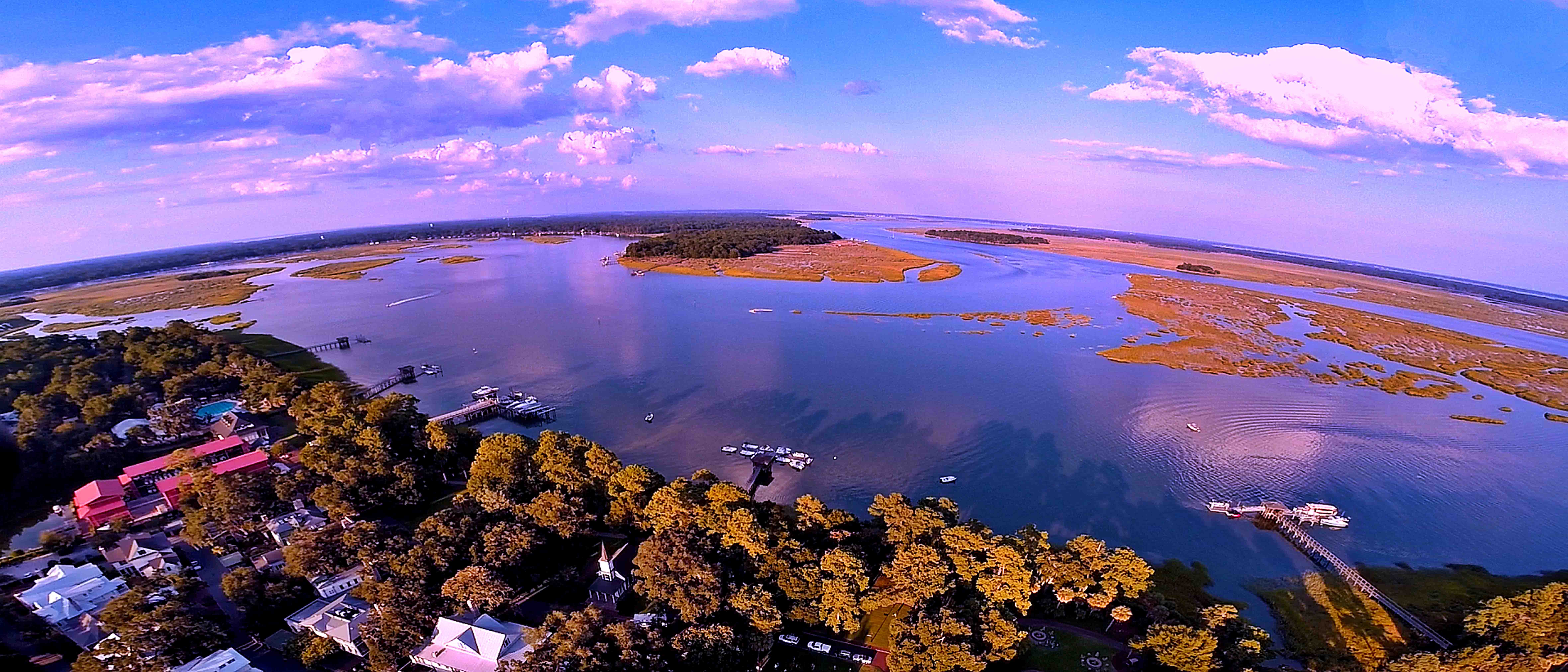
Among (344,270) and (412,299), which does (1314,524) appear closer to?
(412,299)

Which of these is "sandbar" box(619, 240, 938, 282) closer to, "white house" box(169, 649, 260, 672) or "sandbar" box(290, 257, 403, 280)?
"sandbar" box(290, 257, 403, 280)

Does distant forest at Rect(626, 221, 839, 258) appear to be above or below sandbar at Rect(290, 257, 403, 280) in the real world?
above

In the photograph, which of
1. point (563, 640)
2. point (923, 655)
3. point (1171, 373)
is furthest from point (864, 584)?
point (1171, 373)

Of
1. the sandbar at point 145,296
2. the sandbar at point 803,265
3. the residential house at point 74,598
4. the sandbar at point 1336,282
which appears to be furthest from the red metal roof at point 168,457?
the sandbar at point 1336,282

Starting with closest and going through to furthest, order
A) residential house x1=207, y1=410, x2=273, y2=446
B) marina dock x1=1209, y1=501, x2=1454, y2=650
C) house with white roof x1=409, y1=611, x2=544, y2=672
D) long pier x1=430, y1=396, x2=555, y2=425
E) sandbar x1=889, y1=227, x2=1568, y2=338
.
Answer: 1. house with white roof x1=409, y1=611, x2=544, y2=672
2. marina dock x1=1209, y1=501, x2=1454, y2=650
3. residential house x1=207, y1=410, x2=273, y2=446
4. long pier x1=430, y1=396, x2=555, y2=425
5. sandbar x1=889, y1=227, x2=1568, y2=338

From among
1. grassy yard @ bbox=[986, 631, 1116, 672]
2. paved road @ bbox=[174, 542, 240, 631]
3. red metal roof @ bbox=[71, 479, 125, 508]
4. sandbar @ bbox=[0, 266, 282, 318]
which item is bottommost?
grassy yard @ bbox=[986, 631, 1116, 672]

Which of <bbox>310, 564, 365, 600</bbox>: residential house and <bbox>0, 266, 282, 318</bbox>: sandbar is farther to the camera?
<bbox>0, 266, 282, 318</bbox>: sandbar

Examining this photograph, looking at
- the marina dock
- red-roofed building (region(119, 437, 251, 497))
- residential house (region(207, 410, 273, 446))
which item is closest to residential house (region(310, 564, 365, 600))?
red-roofed building (region(119, 437, 251, 497))
